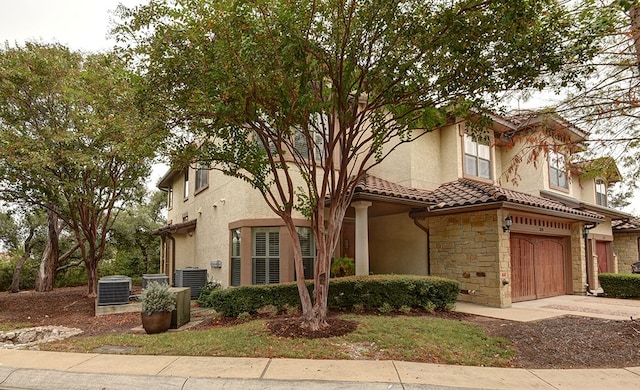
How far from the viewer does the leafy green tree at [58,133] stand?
11.4m

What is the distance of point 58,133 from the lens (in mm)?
12344

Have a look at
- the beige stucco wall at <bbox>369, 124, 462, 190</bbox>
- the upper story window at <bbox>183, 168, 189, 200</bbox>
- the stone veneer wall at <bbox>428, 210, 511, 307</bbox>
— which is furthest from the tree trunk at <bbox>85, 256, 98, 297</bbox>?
the stone veneer wall at <bbox>428, 210, 511, 307</bbox>

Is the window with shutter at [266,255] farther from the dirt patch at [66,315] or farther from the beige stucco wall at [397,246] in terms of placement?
the beige stucco wall at [397,246]

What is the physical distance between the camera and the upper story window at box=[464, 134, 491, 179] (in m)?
14.1

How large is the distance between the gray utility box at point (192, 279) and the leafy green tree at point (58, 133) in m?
4.20

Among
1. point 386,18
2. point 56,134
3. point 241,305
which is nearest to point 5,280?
point 56,134

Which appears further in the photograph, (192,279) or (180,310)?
(192,279)

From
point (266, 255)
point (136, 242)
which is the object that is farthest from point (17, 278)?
point (266, 255)

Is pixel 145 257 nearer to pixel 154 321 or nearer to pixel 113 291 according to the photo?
pixel 113 291

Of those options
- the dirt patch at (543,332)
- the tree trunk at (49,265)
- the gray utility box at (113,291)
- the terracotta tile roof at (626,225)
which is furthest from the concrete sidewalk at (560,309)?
the tree trunk at (49,265)

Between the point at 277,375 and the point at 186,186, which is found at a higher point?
the point at 186,186

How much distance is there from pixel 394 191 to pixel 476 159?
16.4ft

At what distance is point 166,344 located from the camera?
675cm

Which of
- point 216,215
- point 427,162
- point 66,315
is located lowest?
point 66,315
